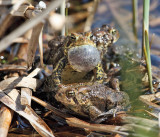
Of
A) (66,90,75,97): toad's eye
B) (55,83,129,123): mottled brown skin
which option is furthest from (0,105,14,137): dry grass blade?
(66,90,75,97): toad's eye

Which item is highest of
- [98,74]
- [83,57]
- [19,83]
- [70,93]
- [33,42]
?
[33,42]

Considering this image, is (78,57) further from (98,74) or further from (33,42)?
(33,42)

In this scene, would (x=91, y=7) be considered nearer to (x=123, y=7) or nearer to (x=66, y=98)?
(x=123, y=7)

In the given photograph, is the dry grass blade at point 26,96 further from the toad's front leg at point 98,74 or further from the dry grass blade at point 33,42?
the toad's front leg at point 98,74

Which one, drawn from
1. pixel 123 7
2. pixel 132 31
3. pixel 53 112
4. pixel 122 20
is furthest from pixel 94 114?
pixel 123 7

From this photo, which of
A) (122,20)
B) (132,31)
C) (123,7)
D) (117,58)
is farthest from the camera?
(123,7)

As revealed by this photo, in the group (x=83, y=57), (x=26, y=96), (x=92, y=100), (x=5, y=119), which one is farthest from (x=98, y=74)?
(x=5, y=119)

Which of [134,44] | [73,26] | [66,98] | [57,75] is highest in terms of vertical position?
[73,26]
